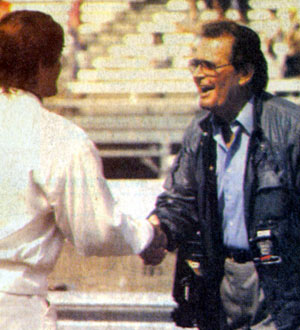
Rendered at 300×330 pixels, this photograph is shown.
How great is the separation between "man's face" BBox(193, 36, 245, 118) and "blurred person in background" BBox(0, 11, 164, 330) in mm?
900

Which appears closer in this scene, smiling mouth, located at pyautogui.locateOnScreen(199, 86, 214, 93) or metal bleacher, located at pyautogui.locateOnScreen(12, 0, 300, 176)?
smiling mouth, located at pyautogui.locateOnScreen(199, 86, 214, 93)

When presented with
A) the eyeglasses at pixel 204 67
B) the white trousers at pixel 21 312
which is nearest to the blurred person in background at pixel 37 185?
the white trousers at pixel 21 312

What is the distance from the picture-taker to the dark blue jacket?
10.5ft

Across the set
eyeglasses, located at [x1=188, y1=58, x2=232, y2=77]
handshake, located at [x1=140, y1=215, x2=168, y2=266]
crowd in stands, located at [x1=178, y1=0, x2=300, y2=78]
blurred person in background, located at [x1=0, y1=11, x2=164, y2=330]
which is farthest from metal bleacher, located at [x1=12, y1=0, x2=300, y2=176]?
blurred person in background, located at [x1=0, y1=11, x2=164, y2=330]

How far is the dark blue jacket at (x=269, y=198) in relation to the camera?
3.21 metres

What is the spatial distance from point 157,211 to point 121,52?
6.88m

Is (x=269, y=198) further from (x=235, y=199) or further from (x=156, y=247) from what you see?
(x=156, y=247)

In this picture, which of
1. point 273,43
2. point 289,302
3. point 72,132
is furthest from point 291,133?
point 273,43

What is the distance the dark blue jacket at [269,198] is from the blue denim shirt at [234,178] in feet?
0.08

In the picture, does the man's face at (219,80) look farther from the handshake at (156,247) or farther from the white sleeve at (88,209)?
the white sleeve at (88,209)

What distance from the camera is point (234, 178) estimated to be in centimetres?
336

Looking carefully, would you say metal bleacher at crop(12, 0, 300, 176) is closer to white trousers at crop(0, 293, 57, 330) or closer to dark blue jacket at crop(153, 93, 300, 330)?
dark blue jacket at crop(153, 93, 300, 330)

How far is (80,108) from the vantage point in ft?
34.8

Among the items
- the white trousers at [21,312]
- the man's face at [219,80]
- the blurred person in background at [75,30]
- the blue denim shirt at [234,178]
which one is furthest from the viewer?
the blurred person in background at [75,30]
